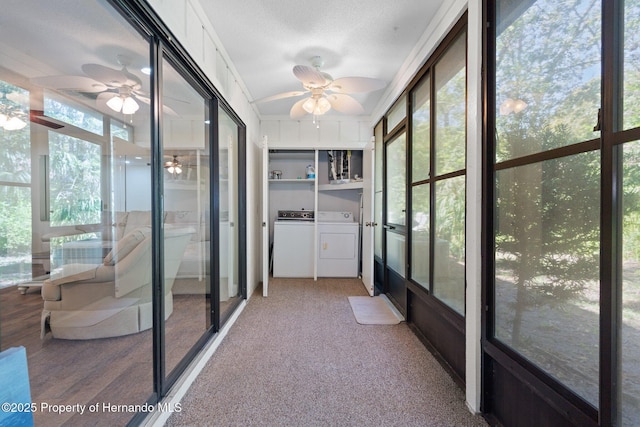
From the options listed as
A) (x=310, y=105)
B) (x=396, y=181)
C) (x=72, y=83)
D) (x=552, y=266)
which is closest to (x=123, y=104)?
(x=72, y=83)

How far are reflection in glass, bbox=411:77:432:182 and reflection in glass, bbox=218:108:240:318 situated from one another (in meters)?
1.87

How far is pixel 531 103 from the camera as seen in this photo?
1219 millimetres

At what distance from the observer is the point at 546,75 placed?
3.77 ft

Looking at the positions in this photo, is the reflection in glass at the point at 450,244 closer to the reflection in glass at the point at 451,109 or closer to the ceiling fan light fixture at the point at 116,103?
the reflection in glass at the point at 451,109

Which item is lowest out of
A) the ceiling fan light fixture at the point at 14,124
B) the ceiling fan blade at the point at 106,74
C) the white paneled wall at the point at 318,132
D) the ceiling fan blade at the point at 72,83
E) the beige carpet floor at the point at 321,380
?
the beige carpet floor at the point at 321,380

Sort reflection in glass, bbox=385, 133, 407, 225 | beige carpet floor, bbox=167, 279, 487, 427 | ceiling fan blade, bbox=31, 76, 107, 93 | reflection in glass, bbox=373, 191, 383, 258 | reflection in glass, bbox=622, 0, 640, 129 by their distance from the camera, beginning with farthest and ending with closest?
reflection in glass, bbox=373, 191, 383, 258 < reflection in glass, bbox=385, 133, 407, 225 < beige carpet floor, bbox=167, 279, 487, 427 < ceiling fan blade, bbox=31, 76, 107, 93 < reflection in glass, bbox=622, 0, 640, 129

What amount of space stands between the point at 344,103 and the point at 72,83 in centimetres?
210

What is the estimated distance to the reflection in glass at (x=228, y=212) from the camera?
2602mm

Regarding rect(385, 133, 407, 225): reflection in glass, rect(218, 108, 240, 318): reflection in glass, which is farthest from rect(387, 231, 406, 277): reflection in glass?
rect(218, 108, 240, 318): reflection in glass

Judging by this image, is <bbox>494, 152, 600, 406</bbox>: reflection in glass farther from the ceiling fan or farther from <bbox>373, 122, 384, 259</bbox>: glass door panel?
<bbox>373, 122, 384, 259</bbox>: glass door panel

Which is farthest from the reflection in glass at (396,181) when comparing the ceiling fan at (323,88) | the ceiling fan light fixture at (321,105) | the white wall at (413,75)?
the ceiling fan light fixture at (321,105)

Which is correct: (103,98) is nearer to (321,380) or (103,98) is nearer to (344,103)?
(344,103)

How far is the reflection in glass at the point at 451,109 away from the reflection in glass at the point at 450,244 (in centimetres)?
16

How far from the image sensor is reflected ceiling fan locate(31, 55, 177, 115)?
4.36 feet
